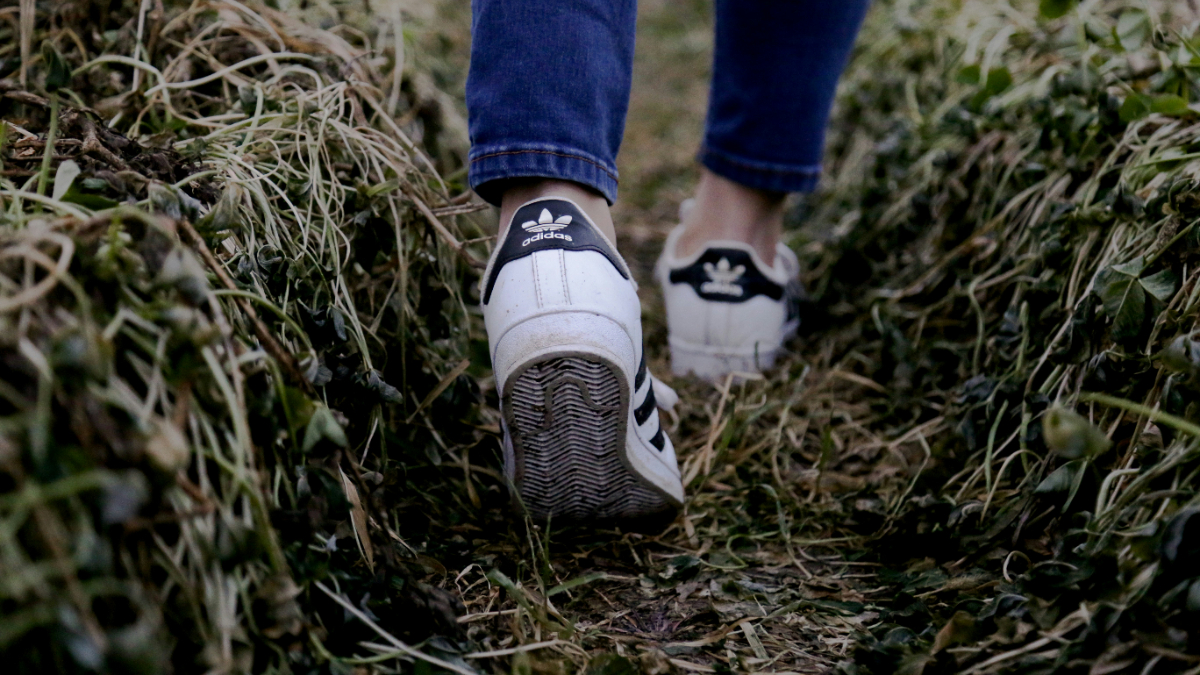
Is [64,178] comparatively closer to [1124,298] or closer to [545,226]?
[545,226]

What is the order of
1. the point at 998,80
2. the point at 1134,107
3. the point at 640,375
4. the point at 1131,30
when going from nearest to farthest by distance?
the point at 640,375 → the point at 1134,107 → the point at 1131,30 → the point at 998,80

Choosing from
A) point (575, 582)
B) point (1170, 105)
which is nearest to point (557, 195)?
point (575, 582)

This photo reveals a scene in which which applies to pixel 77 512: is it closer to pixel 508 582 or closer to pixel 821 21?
pixel 508 582

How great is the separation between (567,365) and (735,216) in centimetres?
70

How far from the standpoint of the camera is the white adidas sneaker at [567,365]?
0.86 m

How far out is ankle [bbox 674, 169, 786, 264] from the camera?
1.47 metres

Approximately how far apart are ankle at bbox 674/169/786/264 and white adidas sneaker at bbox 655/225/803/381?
30mm

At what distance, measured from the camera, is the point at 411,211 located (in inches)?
44.2

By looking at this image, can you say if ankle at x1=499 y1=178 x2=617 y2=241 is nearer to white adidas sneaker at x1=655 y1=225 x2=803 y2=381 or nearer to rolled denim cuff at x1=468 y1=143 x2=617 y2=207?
rolled denim cuff at x1=468 y1=143 x2=617 y2=207

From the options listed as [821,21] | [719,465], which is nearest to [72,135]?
[719,465]

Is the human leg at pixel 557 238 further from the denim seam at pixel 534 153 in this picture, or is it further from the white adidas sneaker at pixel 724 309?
the white adidas sneaker at pixel 724 309

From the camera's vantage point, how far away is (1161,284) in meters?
0.92

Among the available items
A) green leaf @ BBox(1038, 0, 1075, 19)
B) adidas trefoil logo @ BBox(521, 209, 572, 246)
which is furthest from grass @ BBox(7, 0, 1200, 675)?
adidas trefoil logo @ BBox(521, 209, 572, 246)

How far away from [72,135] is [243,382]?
406mm
